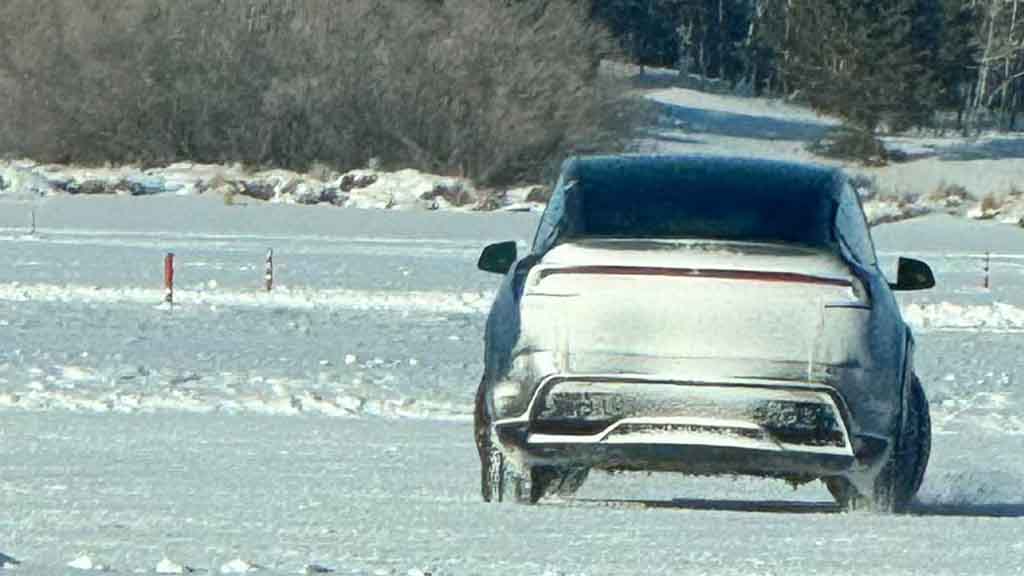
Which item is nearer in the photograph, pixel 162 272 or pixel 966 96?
pixel 162 272

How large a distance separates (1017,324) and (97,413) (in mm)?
16246

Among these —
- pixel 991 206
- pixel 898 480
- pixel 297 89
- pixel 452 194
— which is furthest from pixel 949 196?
pixel 898 480

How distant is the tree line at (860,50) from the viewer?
306ft

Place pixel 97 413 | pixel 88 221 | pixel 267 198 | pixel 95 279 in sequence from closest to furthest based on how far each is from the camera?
pixel 97 413 < pixel 95 279 < pixel 88 221 < pixel 267 198

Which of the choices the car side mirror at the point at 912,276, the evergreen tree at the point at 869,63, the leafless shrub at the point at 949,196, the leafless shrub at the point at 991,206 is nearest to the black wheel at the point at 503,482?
the car side mirror at the point at 912,276

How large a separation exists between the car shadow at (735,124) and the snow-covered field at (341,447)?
5784cm

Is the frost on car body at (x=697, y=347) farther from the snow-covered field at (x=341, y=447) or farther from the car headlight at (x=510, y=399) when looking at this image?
the snow-covered field at (x=341, y=447)

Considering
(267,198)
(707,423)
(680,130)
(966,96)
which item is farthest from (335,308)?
(966,96)

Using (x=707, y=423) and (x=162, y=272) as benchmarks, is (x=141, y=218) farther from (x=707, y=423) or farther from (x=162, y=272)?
(x=707, y=423)

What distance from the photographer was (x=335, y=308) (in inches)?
1156

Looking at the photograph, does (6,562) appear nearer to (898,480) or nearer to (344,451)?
(898,480)

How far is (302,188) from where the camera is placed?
58625mm

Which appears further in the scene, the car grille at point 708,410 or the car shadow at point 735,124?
the car shadow at point 735,124

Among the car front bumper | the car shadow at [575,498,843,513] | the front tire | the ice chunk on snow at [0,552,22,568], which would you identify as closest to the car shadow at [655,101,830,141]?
the car shadow at [575,498,843,513]
